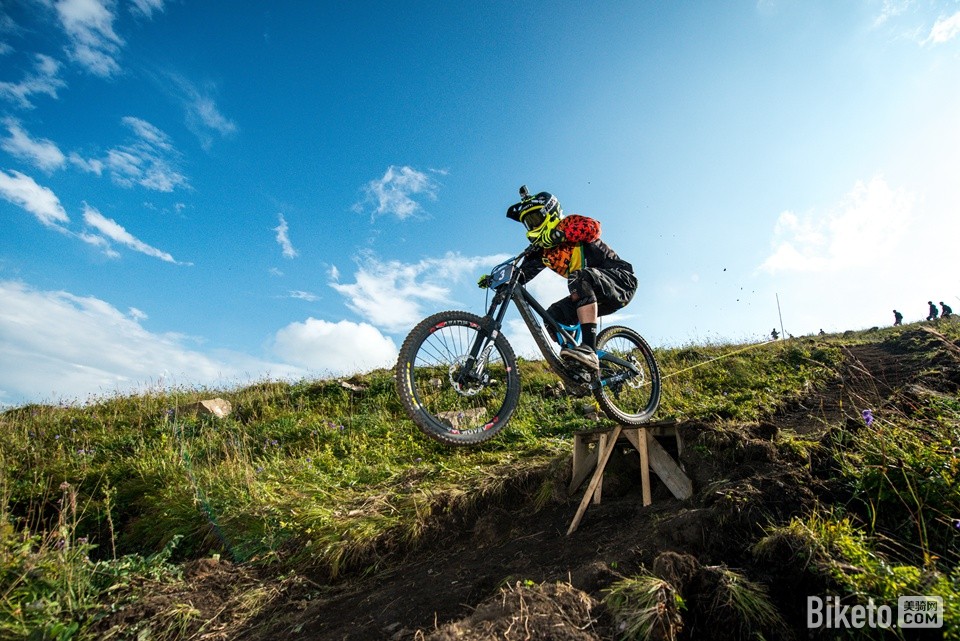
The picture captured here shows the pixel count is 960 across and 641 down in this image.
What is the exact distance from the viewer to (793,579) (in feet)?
8.42

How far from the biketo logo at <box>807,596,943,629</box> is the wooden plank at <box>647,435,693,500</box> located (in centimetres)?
177

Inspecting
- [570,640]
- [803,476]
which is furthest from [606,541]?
[570,640]

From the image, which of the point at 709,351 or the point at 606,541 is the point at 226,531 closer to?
the point at 606,541

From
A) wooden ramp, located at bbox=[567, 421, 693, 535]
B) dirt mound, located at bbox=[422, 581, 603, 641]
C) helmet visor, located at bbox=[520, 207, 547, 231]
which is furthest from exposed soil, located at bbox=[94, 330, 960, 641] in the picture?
helmet visor, located at bbox=[520, 207, 547, 231]

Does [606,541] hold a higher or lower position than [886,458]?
lower

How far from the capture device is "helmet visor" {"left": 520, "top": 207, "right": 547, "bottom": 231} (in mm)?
5219

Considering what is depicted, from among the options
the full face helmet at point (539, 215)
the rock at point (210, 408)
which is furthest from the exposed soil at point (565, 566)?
the rock at point (210, 408)

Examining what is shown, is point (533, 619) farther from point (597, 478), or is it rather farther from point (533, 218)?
point (533, 218)

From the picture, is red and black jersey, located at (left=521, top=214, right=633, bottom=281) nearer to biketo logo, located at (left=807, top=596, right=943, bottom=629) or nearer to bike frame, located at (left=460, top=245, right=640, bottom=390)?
bike frame, located at (left=460, top=245, right=640, bottom=390)

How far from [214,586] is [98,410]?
9.64m

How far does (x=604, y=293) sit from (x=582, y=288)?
12.6 inches

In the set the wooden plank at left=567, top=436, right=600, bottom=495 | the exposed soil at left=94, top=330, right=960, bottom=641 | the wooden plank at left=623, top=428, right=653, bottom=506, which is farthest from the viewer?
the wooden plank at left=567, top=436, right=600, bottom=495

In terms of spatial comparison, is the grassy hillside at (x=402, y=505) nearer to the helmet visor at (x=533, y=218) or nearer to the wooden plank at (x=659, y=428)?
the wooden plank at (x=659, y=428)

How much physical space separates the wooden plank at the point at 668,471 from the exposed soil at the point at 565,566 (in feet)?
0.42
